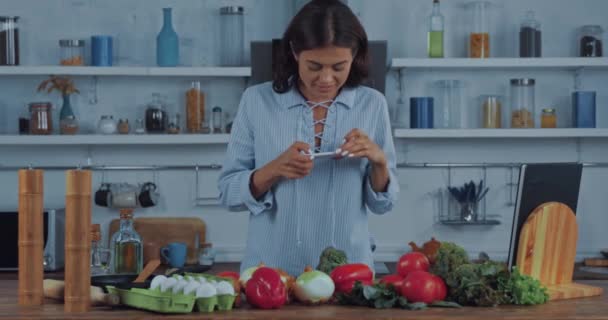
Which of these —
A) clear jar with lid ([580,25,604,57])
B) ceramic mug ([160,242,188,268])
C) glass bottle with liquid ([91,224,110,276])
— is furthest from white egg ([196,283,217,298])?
clear jar with lid ([580,25,604,57])

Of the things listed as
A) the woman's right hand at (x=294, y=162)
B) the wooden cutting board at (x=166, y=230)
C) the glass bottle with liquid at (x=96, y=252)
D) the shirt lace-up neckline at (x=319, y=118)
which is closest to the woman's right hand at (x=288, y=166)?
the woman's right hand at (x=294, y=162)

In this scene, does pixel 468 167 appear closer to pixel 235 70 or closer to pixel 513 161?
pixel 513 161

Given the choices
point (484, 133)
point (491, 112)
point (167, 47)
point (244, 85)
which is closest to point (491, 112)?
point (491, 112)

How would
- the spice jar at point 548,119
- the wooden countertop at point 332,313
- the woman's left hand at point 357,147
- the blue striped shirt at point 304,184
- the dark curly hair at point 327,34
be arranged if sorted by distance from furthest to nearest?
the spice jar at point 548,119, the blue striped shirt at point 304,184, the dark curly hair at point 327,34, the woman's left hand at point 357,147, the wooden countertop at point 332,313

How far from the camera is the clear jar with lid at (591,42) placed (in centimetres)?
452

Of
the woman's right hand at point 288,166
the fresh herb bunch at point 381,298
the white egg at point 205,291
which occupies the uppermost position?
the woman's right hand at point 288,166

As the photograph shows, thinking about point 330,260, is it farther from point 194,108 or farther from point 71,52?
point 71,52

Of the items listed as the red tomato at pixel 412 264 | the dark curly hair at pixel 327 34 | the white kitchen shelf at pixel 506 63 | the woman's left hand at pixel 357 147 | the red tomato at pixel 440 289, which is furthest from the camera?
the white kitchen shelf at pixel 506 63

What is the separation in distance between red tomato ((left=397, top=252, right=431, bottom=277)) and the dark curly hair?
0.55 m

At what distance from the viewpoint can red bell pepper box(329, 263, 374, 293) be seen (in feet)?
6.62

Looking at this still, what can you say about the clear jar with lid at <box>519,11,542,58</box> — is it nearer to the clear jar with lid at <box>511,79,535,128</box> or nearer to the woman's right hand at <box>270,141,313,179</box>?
the clear jar with lid at <box>511,79,535,128</box>

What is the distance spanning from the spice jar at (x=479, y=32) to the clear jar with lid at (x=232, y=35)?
1.08 meters

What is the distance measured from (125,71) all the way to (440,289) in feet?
9.00

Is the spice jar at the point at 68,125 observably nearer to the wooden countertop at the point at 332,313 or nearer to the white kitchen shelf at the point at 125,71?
the white kitchen shelf at the point at 125,71
